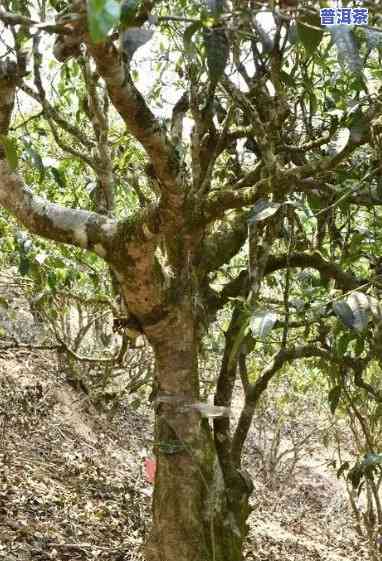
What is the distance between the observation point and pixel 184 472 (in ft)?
8.55

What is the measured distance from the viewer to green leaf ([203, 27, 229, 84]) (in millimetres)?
1423

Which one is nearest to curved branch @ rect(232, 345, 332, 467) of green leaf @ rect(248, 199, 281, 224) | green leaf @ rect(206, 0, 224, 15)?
green leaf @ rect(248, 199, 281, 224)

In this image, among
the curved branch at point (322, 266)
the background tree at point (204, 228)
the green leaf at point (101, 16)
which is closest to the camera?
the green leaf at point (101, 16)

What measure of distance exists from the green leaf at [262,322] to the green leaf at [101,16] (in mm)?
1053

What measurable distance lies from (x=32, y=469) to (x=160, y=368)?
2686mm

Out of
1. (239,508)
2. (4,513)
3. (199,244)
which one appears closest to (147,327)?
(199,244)

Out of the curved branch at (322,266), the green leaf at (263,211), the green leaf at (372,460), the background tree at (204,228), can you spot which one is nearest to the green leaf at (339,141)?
the background tree at (204,228)

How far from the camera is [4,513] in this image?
3.89 metres

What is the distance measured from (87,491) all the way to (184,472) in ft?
8.58

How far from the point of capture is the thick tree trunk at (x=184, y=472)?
8.52 feet

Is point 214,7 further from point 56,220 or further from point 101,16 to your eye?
point 56,220

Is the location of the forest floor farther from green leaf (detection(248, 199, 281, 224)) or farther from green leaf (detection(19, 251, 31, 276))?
green leaf (detection(248, 199, 281, 224))

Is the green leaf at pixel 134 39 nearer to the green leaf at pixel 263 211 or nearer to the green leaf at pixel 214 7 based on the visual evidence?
the green leaf at pixel 214 7

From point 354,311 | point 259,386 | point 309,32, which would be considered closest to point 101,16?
point 309,32
